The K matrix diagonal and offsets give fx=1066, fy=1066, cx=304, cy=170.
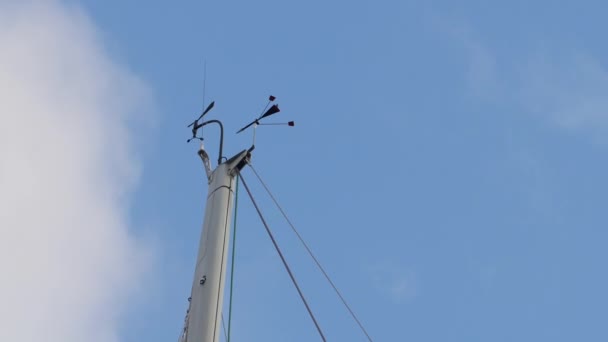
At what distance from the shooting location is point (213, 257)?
14.4m

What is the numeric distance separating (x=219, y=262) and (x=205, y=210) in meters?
1.17

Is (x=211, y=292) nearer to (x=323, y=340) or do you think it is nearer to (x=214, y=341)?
(x=214, y=341)

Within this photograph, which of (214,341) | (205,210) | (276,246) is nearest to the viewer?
(214,341)

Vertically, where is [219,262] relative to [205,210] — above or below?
below

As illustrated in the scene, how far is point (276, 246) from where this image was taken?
16453 mm

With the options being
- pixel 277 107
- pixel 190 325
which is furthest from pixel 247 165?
pixel 190 325

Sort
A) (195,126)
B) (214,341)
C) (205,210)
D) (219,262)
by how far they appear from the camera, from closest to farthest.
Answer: (214,341) < (219,262) < (205,210) < (195,126)

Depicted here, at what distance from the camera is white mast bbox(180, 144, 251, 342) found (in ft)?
44.4

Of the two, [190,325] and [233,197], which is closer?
[190,325]

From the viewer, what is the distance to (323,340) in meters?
15.7

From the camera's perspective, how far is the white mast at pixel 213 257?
13539 millimetres

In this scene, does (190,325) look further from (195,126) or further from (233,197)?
(195,126)

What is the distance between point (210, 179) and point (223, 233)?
1.29m

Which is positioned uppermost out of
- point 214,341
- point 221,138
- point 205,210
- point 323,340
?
point 221,138
